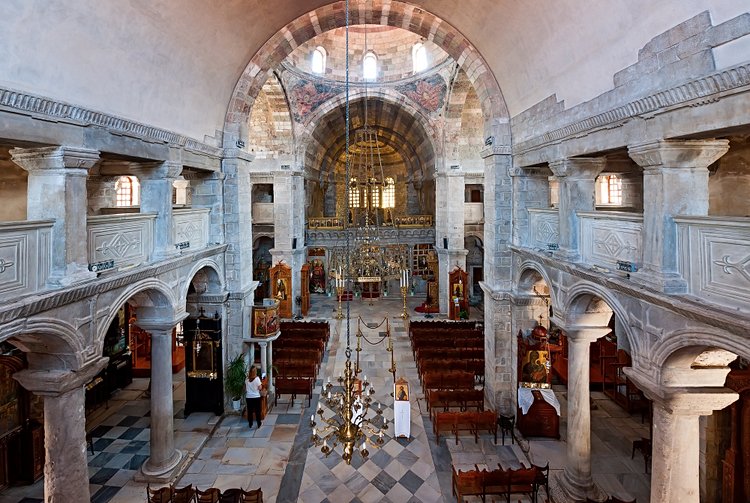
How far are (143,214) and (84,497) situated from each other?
15.2ft

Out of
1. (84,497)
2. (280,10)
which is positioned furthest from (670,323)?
(280,10)

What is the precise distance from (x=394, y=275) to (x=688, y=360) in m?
11.4

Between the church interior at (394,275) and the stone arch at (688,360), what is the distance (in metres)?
0.04

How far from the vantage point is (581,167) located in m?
7.89

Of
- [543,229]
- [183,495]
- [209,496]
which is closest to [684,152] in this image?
[543,229]

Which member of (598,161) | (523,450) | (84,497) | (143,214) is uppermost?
(598,161)

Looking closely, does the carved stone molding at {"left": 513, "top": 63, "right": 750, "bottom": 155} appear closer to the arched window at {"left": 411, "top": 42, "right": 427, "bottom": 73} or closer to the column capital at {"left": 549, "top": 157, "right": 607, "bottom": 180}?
the column capital at {"left": 549, "top": 157, "right": 607, "bottom": 180}

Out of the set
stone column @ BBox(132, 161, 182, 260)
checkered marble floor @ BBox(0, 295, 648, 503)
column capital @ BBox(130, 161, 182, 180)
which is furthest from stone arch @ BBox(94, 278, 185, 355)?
checkered marble floor @ BBox(0, 295, 648, 503)

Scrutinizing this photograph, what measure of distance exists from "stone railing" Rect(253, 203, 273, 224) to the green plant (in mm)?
10956

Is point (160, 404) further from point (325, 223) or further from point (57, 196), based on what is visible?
point (325, 223)

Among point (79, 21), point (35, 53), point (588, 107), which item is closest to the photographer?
point (35, 53)

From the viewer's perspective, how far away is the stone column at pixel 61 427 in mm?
5855

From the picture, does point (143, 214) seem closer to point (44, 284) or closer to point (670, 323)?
point (44, 284)

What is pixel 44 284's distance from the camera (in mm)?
5664
